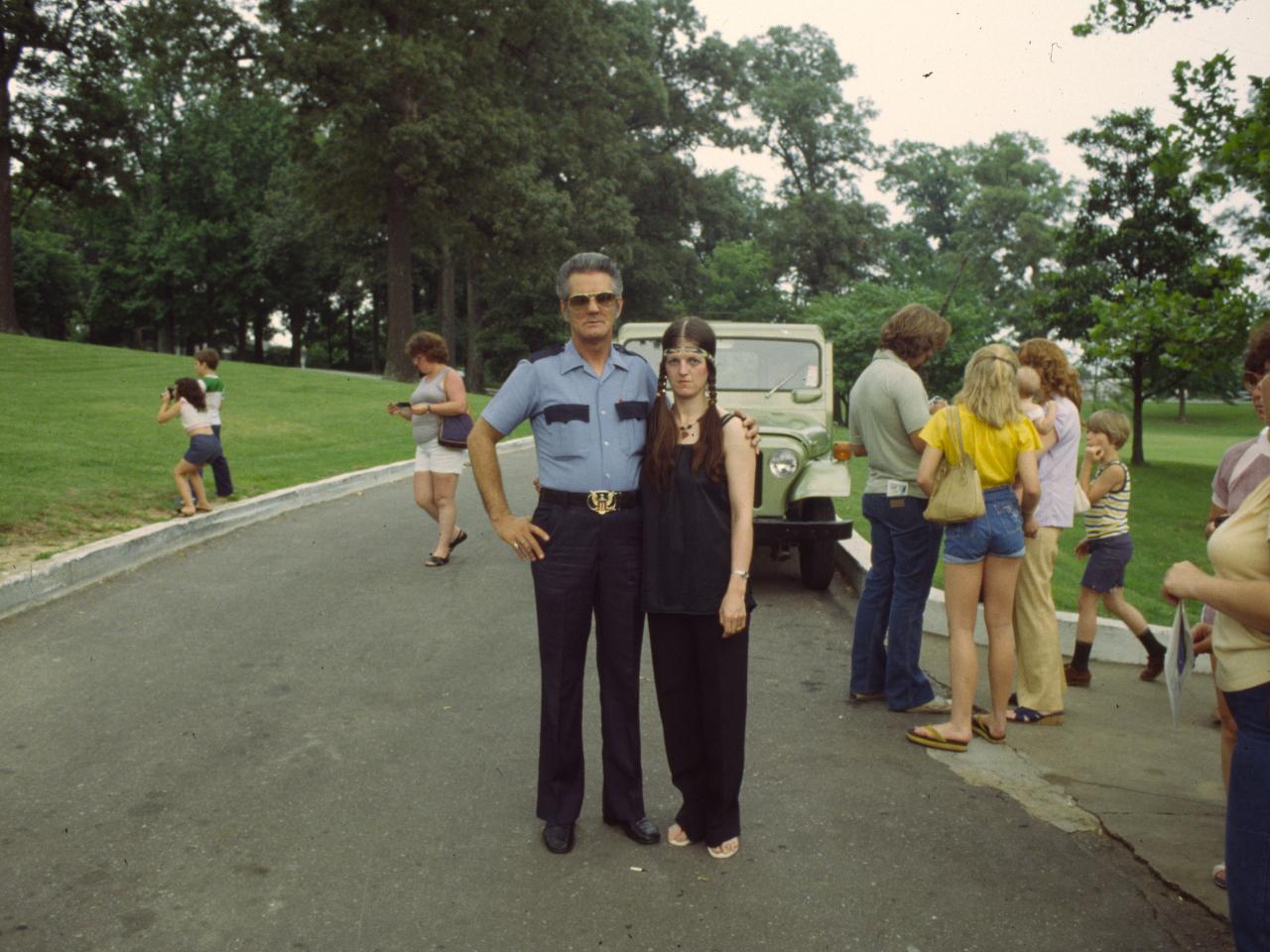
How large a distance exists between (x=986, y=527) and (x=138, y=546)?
6.93 m

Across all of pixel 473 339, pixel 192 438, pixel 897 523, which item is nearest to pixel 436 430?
pixel 192 438

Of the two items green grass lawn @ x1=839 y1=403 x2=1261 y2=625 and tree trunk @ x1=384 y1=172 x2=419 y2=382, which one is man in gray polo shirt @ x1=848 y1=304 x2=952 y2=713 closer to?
green grass lawn @ x1=839 y1=403 x2=1261 y2=625

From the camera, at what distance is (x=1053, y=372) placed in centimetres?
552

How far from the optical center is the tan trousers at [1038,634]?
17.3ft

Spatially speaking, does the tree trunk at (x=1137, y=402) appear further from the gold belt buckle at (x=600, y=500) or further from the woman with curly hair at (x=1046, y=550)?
the gold belt buckle at (x=600, y=500)

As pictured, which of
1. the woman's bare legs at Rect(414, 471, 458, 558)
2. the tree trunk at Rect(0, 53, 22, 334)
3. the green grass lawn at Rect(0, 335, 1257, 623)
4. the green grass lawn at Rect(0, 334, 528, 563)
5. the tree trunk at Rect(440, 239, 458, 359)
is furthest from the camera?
the tree trunk at Rect(440, 239, 458, 359)

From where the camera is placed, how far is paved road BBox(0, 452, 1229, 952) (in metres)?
3.22

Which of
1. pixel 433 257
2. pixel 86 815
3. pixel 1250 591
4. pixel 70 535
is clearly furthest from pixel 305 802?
pixel 433 257

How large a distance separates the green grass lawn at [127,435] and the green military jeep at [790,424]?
17.1ft

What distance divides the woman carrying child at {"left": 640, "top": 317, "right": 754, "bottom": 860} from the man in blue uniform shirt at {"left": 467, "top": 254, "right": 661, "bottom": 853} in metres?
0.10

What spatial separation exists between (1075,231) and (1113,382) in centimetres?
540

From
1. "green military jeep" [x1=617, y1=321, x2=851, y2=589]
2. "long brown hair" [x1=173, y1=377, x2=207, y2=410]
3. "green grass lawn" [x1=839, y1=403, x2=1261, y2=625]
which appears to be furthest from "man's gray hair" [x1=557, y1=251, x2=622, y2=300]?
"long brown hair" [x1=173, y1=377, x2=207, y2=410]

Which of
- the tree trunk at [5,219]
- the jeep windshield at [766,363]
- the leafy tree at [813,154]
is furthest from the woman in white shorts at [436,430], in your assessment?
the leafy tree at [813,154]

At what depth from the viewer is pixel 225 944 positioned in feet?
10.1
